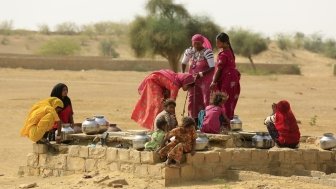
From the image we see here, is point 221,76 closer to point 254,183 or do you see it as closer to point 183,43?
point 254,183

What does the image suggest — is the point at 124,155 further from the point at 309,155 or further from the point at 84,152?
the point at 309,155

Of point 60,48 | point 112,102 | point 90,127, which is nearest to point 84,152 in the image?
point 90,127

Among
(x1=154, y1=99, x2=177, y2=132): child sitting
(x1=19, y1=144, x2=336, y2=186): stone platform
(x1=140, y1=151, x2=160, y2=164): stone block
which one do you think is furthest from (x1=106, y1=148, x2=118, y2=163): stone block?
(x1=154, y1=99, x2=177, y2=132): child sitting

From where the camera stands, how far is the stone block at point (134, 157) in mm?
10078

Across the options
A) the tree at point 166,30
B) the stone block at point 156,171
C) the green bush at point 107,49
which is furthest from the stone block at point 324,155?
the green bush at point 107,49

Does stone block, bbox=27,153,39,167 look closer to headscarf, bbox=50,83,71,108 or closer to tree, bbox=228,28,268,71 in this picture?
headscarf, bbox=50,83,71,108

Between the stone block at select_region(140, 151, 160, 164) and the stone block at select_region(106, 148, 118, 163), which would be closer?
the stone block at select_region(140, 151, 160, 164)

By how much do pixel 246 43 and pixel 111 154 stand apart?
166 feet

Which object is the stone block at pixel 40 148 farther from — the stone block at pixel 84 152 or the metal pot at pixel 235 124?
the metal pot at pixel 235 124

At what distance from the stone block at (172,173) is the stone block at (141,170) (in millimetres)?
377

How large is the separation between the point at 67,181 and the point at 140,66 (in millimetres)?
35083

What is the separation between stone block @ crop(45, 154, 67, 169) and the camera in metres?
11.2

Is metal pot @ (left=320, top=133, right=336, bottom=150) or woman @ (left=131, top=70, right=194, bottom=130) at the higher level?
woman @ (left=131, top=70, right=194, bottom=130)

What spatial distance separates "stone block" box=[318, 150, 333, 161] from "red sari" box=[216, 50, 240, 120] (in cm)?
151
